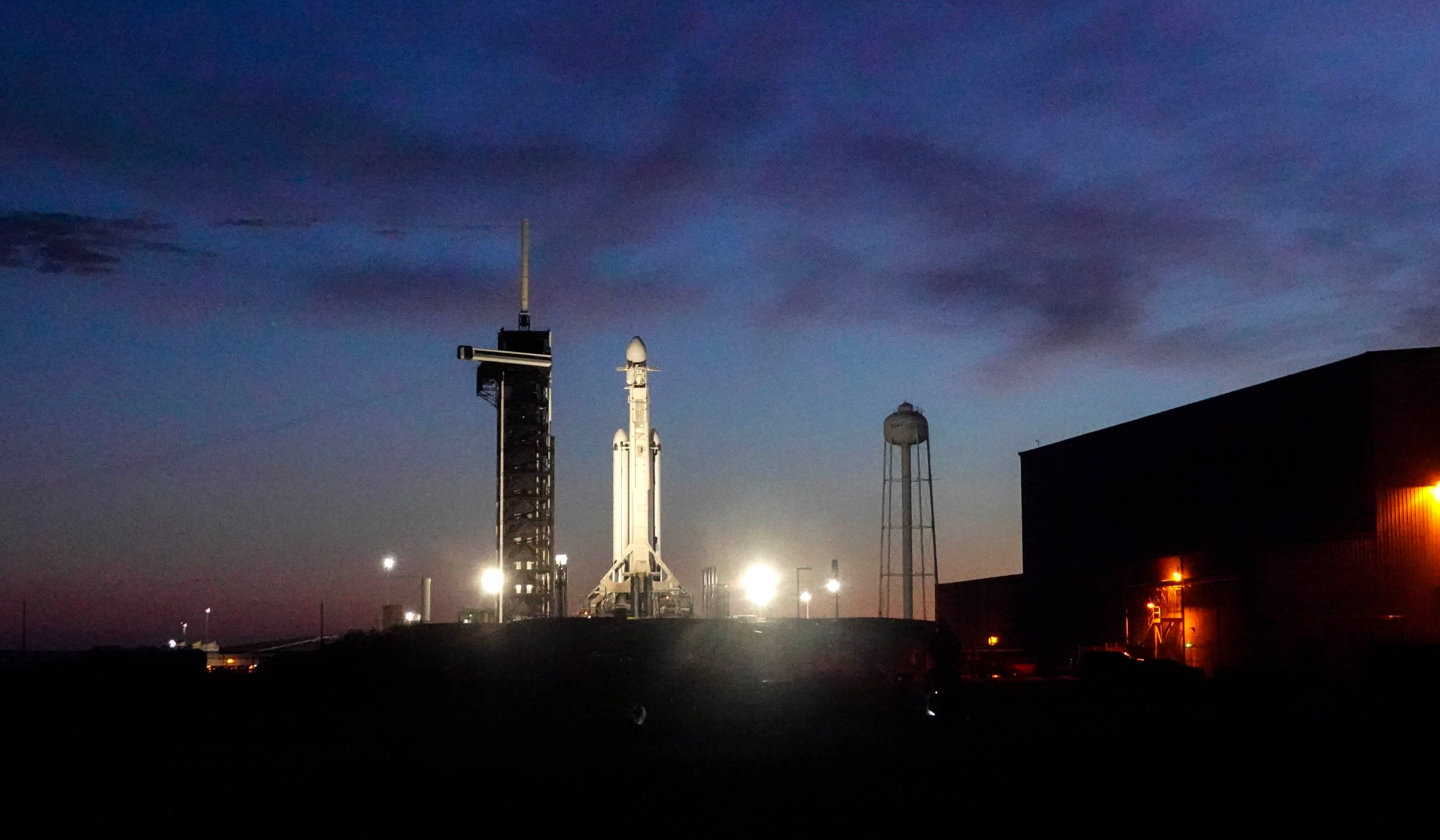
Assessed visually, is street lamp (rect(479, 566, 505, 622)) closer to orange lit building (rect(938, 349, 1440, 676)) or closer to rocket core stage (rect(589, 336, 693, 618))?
rocket core stage (rect(589, 336, 693, 618))

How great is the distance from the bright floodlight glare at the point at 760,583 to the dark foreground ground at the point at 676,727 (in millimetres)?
37189

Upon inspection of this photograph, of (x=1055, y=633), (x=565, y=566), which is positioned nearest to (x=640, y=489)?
(x=565, y=566)

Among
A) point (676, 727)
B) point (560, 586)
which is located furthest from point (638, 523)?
point (676, 727)

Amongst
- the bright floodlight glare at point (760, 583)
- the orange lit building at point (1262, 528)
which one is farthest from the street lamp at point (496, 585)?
the orange lit building at point (1262, 528)

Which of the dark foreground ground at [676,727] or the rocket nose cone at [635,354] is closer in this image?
the dark foreground ground at [676,727]

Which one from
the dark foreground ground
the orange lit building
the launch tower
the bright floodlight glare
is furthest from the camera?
the bright floodlight glare

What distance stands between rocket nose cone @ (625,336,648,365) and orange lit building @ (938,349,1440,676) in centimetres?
2504

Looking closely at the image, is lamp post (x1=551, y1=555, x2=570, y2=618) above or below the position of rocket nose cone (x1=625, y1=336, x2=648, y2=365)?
below

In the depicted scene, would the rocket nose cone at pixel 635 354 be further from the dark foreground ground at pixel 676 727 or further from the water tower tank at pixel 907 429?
the dark foreground ground at pixel 676 727

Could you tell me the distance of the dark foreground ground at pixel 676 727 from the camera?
18391mm

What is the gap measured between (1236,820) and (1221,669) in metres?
31.1

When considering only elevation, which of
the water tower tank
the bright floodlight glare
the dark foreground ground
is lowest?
the dark foreground ground

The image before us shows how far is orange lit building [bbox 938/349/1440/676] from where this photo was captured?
1698 inches

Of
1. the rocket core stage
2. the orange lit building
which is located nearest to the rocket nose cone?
the rocket core stage
